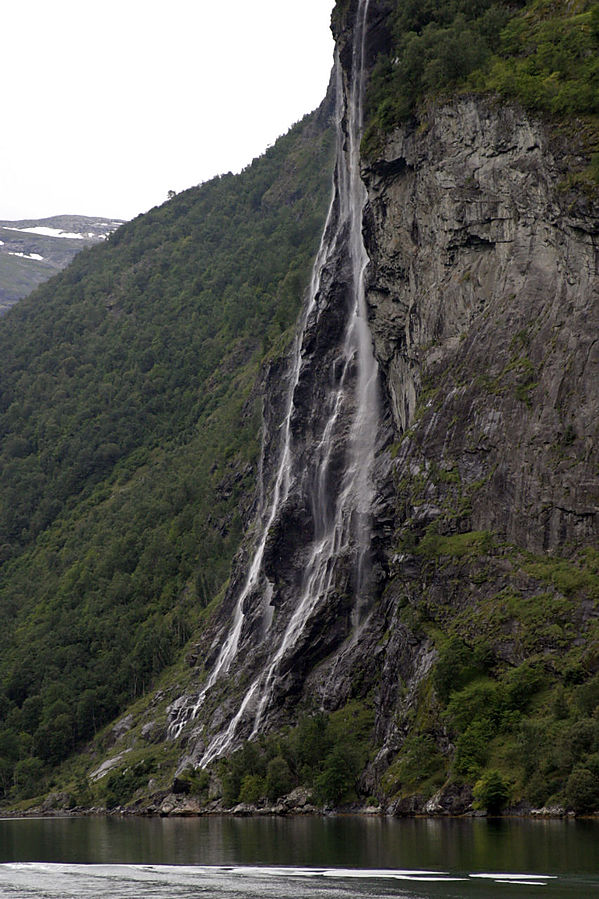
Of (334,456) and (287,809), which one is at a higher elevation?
(334,456)

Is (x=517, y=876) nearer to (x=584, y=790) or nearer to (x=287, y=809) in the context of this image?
(x=584, y=790)

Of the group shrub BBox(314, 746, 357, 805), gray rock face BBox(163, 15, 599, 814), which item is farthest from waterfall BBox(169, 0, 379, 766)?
shrub BBox(314, 746, 357, 805)

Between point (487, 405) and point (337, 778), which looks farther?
point (487, 405)

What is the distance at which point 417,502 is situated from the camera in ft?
218

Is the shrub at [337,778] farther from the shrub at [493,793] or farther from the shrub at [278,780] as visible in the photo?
the shrub at [493,793]

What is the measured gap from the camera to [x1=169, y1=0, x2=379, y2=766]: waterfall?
78312 mm

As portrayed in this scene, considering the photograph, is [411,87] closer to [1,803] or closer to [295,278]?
[295,278]

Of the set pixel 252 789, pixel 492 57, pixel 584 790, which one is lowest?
pixel 252 789

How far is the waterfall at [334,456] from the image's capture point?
78.3 meters

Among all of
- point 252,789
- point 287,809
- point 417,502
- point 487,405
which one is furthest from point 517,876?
point 252,789

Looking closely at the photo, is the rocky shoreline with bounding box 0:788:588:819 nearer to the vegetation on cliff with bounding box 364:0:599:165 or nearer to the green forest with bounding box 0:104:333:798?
the green forest with bounding box 0:104:333:798

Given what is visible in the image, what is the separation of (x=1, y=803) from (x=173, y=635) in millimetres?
23955

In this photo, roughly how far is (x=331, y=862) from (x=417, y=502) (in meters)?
35.2

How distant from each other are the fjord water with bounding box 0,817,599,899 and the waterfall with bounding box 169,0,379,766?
29361 mm
